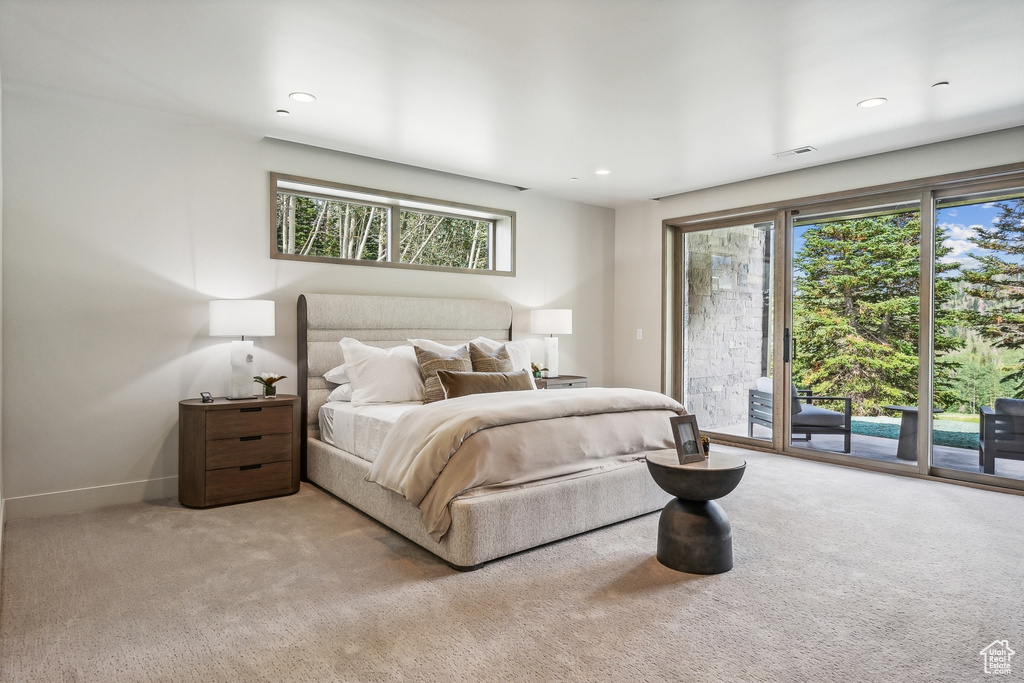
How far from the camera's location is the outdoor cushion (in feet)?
16.2

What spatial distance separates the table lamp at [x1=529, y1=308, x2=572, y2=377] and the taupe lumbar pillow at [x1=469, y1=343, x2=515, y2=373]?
121 centimetres

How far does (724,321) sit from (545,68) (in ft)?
11.5

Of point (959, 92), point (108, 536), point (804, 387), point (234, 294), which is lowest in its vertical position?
point (108, 536)

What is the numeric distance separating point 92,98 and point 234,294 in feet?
4.61

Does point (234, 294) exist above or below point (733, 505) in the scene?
above

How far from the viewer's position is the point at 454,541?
2.58 m

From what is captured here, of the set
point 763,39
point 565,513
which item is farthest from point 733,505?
point 763,39

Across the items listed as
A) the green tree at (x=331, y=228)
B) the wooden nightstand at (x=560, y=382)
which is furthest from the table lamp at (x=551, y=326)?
the green tree at (x=331, y=228)

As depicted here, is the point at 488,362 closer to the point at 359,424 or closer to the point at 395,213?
the point at 359,424

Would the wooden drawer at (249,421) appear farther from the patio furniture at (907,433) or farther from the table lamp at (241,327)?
the patio furniture at (907,433)

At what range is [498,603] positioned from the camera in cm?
228

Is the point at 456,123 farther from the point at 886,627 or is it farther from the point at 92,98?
the point at 886,627

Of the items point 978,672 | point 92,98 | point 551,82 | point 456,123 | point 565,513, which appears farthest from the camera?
point 456,123

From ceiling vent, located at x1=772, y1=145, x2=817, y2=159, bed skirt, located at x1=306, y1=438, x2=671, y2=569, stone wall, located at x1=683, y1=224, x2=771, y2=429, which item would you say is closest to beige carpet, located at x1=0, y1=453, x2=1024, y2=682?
bed skirt, located at x1=306, y1=438, x2=671, y2=569
